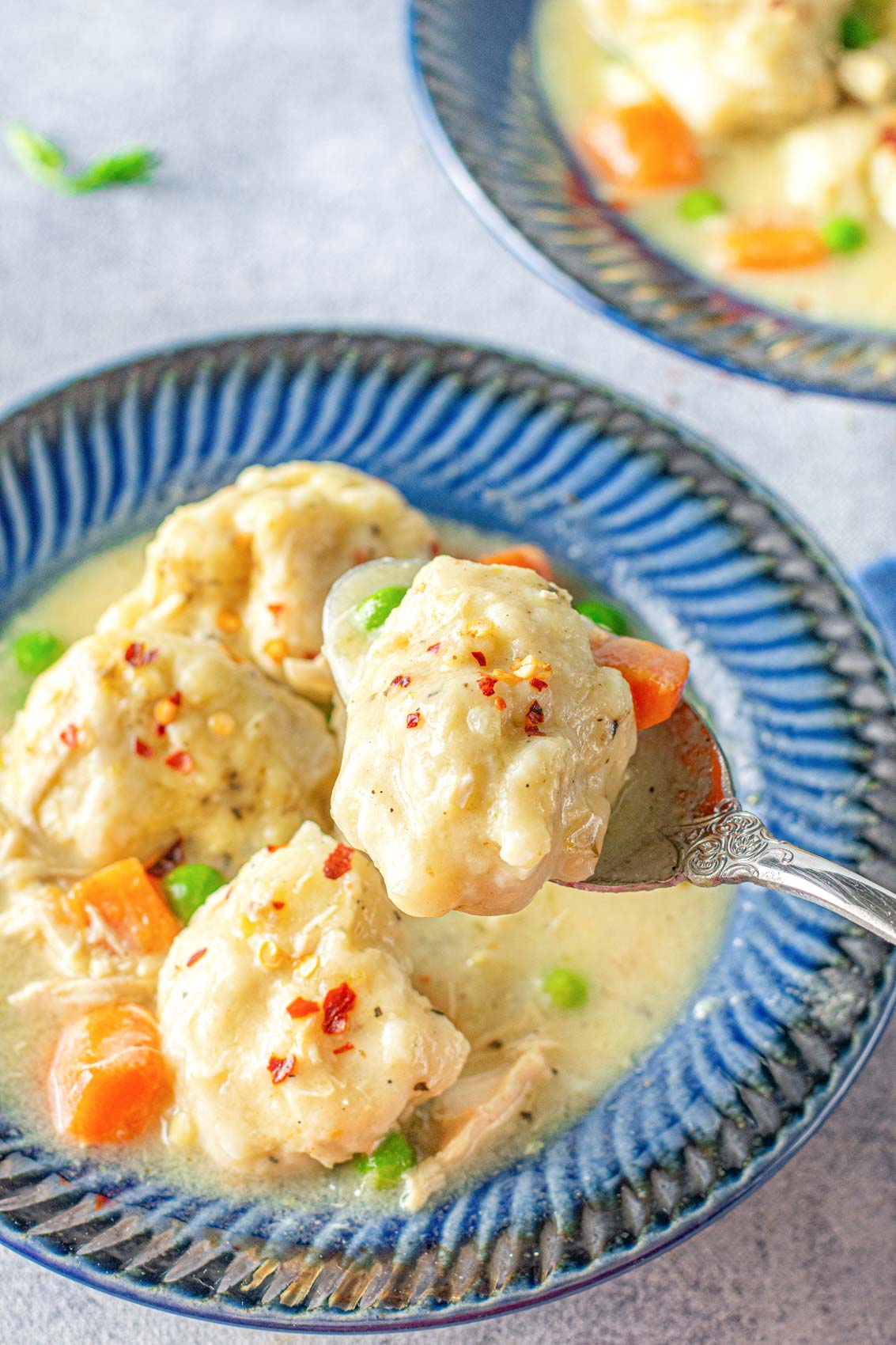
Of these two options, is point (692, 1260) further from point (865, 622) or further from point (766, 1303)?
point (865, 622)

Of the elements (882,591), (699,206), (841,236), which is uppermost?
(841,236)

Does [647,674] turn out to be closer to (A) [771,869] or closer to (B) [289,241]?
(A) [771,869]

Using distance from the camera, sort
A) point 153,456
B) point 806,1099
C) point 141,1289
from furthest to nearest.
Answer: point 153,456 < point 806,1099 < point 141,1289

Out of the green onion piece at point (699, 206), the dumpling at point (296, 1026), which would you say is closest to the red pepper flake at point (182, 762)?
the dumpling at point (296, 1026)

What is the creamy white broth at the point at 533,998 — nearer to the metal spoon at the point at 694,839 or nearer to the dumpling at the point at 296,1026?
the dumpling at the point at 296,1026

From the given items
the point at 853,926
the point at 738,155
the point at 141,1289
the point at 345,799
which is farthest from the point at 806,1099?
the point at 738,155

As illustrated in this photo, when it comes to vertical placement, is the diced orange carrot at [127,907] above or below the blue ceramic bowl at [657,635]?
below

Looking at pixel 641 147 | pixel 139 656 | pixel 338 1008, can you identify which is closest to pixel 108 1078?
pixel 338 1008
